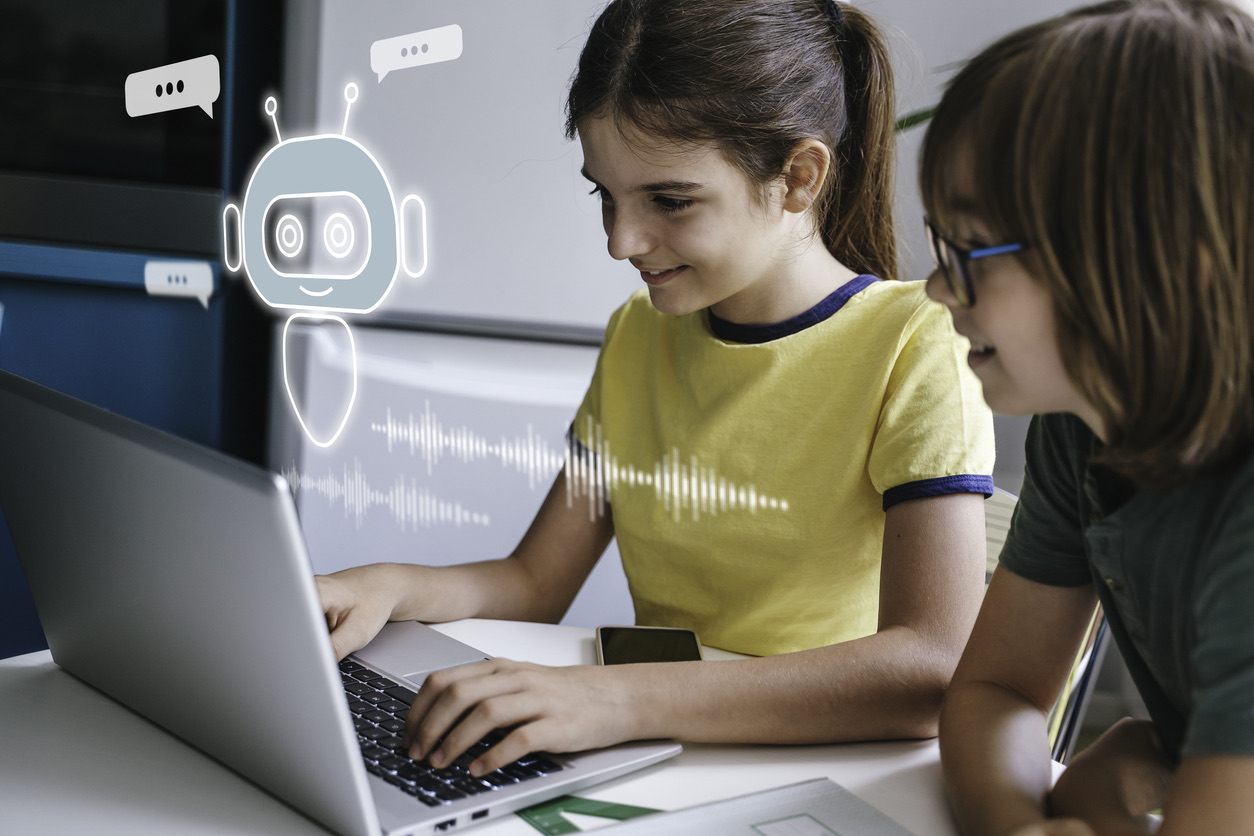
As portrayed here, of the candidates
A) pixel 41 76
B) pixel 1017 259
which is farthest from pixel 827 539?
pixel 41 76

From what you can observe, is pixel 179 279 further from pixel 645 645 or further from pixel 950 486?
pixel 950 486

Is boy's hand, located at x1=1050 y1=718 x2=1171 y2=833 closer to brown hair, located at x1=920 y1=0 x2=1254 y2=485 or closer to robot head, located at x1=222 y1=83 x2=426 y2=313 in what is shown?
brown hair, located at x1=920 y1=0 x2=1254 y2=485

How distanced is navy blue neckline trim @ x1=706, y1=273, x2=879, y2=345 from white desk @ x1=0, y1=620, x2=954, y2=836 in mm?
415

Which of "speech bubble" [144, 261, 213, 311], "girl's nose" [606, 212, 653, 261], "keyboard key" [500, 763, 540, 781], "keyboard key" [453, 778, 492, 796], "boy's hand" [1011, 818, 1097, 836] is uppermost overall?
"girl's nose" [606, 212, 653, 261]

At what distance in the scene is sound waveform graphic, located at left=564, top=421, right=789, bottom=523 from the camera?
102 centimetres

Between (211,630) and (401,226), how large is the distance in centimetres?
136

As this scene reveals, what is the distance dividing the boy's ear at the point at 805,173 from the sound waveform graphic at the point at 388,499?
1001 millimetres

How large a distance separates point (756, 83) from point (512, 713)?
22.2 inches

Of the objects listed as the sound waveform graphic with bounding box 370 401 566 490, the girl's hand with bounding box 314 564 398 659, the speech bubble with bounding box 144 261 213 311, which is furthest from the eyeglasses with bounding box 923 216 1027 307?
the speech bubble with bounding box 144 261 213 311

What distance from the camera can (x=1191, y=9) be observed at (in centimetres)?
53

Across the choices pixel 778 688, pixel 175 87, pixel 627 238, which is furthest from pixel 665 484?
pixel 175 87

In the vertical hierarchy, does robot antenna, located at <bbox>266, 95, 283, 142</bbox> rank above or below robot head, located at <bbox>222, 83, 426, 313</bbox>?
above

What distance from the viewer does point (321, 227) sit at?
1.86 metres

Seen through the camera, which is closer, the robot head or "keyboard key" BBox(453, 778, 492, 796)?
"keyboard key" BBox(453, 778, 492, 796)
